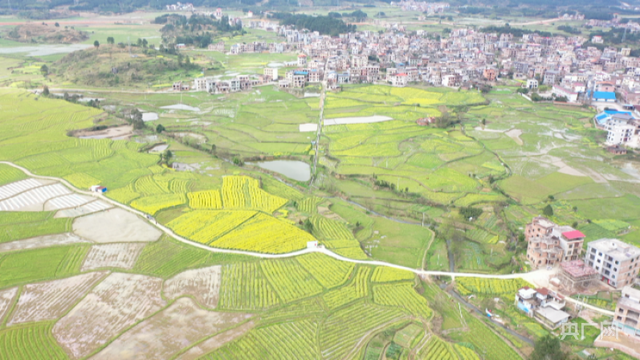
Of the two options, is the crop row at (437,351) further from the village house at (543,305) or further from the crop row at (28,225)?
the crop row at (28,225)

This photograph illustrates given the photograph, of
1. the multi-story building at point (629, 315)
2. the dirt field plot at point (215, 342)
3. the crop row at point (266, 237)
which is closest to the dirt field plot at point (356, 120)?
the crop row at point (266, 237)

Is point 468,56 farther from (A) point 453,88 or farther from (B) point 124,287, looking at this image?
(B) point 124,287

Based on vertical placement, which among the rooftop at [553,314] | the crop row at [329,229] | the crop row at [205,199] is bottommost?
the crop row at [329,229]

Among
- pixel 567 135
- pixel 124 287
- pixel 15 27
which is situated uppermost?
pixel 15 27

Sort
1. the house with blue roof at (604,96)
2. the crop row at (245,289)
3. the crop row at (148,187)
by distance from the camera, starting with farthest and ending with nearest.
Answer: the house with blue roof at (604,96) < the crop row at (148,187) < the crop row at (245,289)

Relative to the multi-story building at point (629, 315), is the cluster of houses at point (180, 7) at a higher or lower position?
higher

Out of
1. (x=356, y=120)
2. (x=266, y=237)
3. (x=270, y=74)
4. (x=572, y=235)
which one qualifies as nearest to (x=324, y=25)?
(x=270, y=74)

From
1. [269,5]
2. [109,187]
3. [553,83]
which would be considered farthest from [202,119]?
[269,5]
